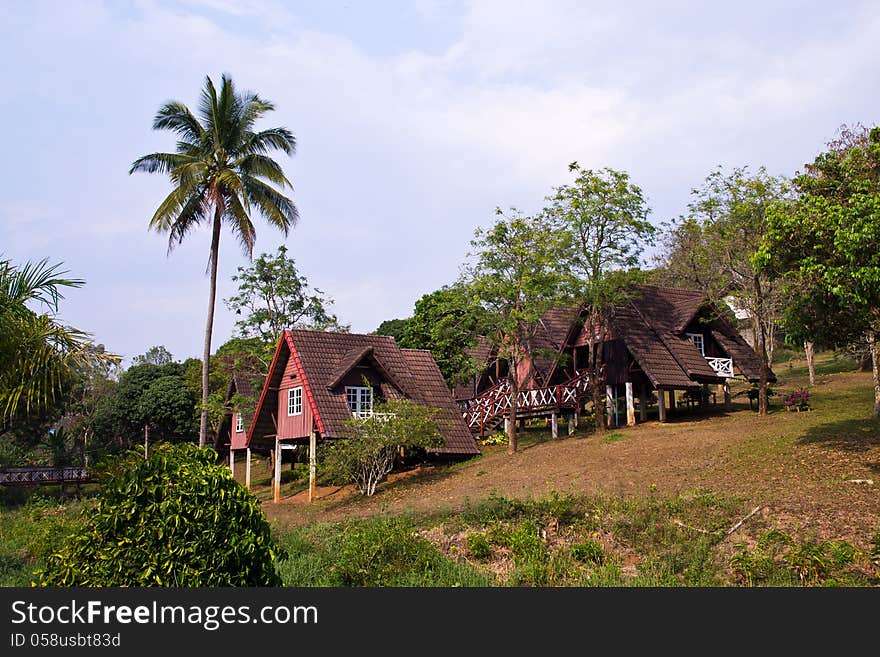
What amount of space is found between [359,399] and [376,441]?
4534 mm

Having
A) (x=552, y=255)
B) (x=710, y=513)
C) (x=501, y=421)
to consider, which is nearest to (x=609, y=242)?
(x=552, y=255)

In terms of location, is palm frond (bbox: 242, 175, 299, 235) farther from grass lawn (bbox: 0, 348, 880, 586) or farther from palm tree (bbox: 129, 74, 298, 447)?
grass lawn (bbox: 0, 348, 880, 586)

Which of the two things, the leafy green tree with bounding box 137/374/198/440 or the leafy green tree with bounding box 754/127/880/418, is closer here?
the leafy green tree with bounding box 754/127/880/418

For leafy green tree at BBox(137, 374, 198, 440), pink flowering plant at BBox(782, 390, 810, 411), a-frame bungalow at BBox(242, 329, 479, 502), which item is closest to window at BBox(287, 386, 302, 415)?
a-frame bungalow at BBox(242, 329, 479, 502)

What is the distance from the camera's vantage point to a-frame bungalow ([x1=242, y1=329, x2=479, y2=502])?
96.4ft

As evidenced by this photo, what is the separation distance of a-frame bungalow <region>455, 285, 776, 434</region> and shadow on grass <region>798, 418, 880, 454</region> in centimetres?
819

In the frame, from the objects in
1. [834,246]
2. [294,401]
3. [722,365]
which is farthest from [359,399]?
[834,246]

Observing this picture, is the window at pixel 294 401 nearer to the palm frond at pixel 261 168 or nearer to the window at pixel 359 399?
the window at pixel 359 399

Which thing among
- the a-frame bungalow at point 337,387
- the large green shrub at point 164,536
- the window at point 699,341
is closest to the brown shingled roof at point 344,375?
the a-frame bungalow at point 337,387

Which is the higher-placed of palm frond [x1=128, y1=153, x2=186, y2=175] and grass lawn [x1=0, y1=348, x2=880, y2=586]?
palm frond [x1=128, y1=153, x2=186, y2=175]

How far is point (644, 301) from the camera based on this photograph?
35.2m

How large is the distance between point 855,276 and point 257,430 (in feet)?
81.8

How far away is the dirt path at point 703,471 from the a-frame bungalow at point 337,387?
2.06m

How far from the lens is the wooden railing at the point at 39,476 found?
41375 millimetres
